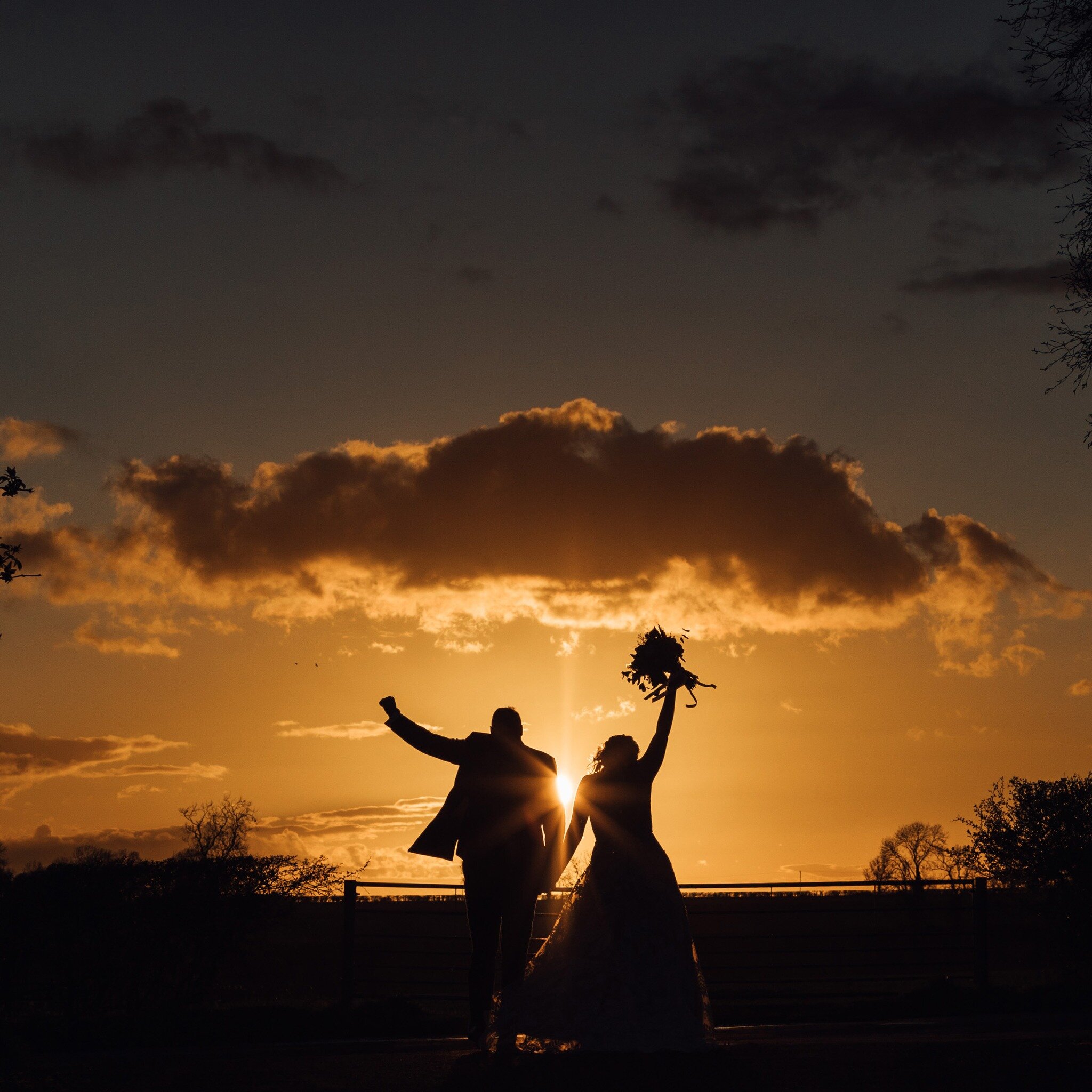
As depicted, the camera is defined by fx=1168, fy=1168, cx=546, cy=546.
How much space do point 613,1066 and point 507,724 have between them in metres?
2.75

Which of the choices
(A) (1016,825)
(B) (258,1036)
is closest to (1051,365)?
(B) (258,1036)

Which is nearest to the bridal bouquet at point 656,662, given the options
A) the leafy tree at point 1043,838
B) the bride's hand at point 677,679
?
the bride's hand at point 677,679

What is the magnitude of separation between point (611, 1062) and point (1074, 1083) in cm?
264

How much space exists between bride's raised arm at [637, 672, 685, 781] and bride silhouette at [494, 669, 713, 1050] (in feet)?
0.04

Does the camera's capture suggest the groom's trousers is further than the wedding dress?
Yes

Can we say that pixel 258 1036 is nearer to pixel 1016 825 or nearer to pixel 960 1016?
pixel 960 1016

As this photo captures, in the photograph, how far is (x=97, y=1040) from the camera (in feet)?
31.1

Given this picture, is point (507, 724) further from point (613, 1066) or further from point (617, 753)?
point (613, 1066)

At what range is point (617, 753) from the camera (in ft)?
27.8

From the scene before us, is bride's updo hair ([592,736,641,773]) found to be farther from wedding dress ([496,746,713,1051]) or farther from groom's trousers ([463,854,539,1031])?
groom's trousers ([463,854,539,1031])

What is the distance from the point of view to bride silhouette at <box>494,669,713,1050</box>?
7.34 metres

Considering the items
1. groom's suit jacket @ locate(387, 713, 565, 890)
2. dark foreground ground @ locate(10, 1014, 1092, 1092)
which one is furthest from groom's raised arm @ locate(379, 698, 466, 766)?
dark foreground ground @ locate(10, 1014, 1092, 1092)

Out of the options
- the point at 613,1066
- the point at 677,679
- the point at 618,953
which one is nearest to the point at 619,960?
the point at 618,953

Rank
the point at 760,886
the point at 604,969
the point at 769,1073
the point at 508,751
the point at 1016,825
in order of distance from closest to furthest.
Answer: the point at 769,1073, the point at 604,969, the point at 508,751, the point at 760,886, the point at 1016,825
